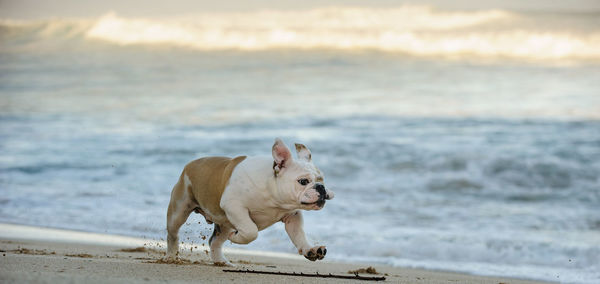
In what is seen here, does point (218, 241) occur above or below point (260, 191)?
below

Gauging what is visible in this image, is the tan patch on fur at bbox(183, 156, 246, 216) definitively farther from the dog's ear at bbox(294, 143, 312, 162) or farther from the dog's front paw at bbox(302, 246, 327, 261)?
the dog's front paw at bbox(302, 246, 327, 261)

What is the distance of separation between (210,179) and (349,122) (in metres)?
16.0

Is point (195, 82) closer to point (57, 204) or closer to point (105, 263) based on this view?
point (57, 204)

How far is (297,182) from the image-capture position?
4.61 m

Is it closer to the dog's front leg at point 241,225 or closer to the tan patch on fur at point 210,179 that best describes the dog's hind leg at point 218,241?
the tan patch on fur at point 210,179

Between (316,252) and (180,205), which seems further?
(180,205)

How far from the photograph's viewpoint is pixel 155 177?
1339cm

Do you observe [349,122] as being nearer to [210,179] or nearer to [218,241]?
[218,241]

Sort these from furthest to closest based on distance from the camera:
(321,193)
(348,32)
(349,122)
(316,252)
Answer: (348,32), (349,122), (316,252), (321,193)

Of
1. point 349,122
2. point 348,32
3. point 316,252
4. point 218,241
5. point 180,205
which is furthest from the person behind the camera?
point 348,32

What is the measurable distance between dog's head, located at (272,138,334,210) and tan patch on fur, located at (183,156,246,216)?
1.58 ft

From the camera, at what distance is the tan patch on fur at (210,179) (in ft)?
16.7

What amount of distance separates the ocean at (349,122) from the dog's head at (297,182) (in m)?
3.19

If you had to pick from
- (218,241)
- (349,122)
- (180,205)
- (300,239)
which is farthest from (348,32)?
(300,239)
